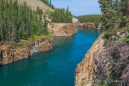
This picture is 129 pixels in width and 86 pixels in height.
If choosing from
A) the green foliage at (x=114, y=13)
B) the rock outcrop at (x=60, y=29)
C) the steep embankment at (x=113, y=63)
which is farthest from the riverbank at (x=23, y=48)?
the rock outcrop at (x=60, y=29)

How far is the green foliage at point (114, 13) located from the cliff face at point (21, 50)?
3662 centimetres

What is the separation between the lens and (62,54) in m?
85.2

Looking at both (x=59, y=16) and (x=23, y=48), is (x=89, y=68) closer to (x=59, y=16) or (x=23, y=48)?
(x=23, y=48)

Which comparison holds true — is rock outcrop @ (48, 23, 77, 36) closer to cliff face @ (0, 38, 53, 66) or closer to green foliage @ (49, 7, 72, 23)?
green foliage @ (49, 7, 72, 23)

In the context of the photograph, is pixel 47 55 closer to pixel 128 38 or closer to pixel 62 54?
pixel 62 54

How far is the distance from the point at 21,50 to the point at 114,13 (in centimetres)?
4664

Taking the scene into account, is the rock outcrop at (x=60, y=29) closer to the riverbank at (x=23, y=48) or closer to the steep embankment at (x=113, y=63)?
the riverbank at (x=23, y=48)

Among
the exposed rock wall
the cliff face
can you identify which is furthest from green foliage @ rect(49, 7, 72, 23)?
the exposed rock wall

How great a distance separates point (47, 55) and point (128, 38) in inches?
2685

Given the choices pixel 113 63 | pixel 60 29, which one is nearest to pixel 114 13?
pixel 113 63

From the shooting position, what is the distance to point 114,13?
38.4 m

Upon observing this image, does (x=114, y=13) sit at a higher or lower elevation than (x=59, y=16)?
→ lower

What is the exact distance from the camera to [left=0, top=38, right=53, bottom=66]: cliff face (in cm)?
7019

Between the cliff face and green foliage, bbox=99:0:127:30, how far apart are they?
3662 centimetres
